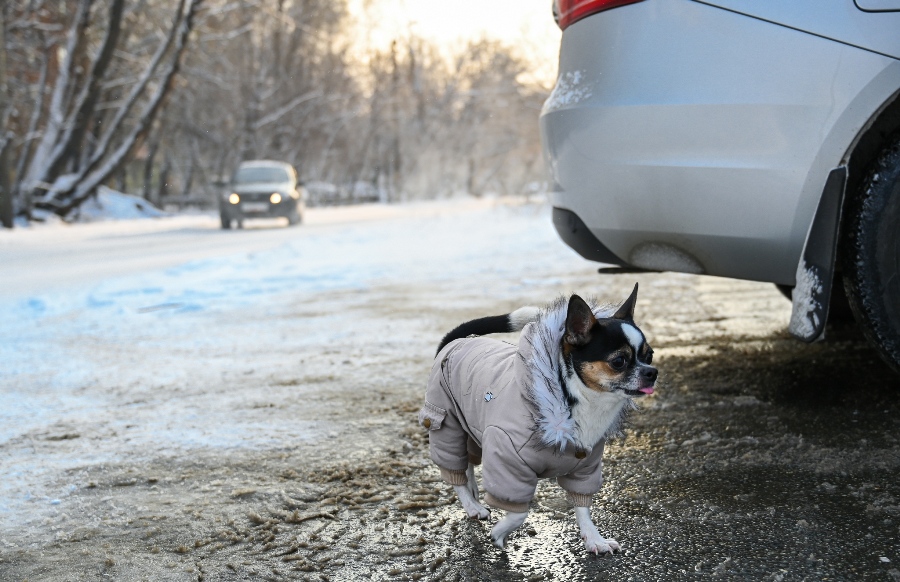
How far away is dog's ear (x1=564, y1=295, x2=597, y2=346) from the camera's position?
8.23ft

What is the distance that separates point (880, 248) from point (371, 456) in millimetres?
2148

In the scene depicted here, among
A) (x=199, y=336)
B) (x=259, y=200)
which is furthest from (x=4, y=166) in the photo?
(x=199, y=336)

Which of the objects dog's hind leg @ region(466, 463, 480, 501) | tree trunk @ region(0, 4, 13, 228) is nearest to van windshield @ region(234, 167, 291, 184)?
tree trunk @ region(0, 4, 13, 228)

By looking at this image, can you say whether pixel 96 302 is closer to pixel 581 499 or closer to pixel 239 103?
pixel 581 499

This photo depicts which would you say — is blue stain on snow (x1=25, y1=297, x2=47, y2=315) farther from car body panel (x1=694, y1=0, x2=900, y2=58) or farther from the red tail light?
car body panel (x1=694, y1=0, x2=900, y2=58)

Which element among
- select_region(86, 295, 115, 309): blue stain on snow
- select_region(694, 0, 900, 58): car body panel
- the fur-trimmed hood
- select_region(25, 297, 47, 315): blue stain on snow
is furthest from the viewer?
select_region(86, 295, 115, 309): blue stain on snow

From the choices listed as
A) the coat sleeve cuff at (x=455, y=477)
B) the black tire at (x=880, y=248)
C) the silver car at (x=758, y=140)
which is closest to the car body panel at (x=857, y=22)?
the silver car at (x=758, y=140)

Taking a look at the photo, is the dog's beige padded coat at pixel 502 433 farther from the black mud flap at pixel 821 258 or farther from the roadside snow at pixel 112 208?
the roadside snow at pixel 112 208

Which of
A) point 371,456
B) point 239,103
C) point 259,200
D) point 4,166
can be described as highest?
point 239,103

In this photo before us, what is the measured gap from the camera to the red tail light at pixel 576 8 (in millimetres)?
3715

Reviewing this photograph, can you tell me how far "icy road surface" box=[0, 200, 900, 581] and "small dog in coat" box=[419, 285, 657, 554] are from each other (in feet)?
0.66

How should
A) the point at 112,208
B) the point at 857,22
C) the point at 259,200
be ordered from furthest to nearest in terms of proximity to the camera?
the point at 112,208
the point at 259,200
the point at 857,22

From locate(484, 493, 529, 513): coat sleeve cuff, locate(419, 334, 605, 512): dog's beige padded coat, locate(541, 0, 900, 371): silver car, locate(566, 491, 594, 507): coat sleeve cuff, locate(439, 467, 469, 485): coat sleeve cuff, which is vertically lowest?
locate(439, 467, 469, 485): coat sleeve cuff

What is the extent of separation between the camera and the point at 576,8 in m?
3.91
